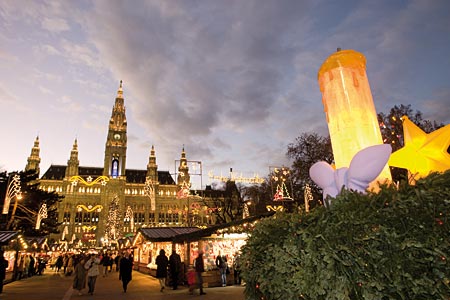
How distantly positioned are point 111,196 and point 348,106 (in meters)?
81.2

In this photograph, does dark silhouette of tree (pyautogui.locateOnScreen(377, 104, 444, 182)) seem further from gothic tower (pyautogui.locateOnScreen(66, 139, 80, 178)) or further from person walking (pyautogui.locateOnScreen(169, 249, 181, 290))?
gothic tower (pyautogui.locateOnScreen(66, 139, 80, 178))

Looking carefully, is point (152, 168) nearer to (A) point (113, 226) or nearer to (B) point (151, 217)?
(B) point (151, 217)

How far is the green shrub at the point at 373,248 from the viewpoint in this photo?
219 cm

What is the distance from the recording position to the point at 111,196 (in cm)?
7800

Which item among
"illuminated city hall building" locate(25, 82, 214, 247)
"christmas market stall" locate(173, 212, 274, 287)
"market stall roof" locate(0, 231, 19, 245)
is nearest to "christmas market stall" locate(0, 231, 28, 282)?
"market stall roof" locate(0, 231, 19, 245)

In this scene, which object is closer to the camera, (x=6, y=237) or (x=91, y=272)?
(x=91, y=272)

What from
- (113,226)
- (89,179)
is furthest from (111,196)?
(113,226)

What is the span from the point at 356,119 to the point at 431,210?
10.0 ft

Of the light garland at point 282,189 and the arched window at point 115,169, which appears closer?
the light garland at point 282,189

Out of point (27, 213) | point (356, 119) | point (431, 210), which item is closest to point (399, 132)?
point (356, 119)

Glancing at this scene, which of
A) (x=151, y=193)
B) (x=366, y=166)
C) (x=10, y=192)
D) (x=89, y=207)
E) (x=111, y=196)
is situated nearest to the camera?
(x=366, y=166)

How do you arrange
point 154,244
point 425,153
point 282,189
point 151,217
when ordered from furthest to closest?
point 151,217
point 282,189
point 154,244
point 425,153

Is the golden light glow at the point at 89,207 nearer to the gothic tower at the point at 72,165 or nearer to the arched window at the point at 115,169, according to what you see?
the gothic tower at the point at 72,165

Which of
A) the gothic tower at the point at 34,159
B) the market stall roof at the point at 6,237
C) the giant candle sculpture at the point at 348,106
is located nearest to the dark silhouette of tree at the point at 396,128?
the giant candle sculpture at the point at 348,106
